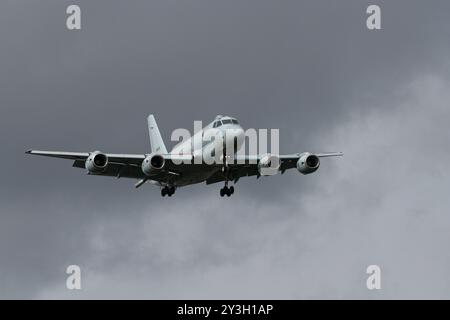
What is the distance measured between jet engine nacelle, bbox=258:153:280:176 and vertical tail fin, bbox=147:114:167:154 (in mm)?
21029

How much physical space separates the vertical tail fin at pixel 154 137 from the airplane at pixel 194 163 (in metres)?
15.7

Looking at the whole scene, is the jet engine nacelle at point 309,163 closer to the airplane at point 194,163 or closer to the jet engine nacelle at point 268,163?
the airplane at point 194,163

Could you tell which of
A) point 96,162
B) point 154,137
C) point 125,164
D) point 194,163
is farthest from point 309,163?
point 154,137

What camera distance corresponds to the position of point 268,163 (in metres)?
84.8

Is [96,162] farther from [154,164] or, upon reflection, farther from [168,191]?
[168,191]

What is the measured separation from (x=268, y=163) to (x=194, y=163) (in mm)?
6744

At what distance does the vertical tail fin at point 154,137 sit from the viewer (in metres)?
106

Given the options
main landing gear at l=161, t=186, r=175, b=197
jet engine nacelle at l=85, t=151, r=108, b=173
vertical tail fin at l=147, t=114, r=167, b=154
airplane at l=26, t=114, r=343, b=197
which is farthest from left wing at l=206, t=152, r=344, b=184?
vertical tail fin at l=147, t=114, r=167, b=154

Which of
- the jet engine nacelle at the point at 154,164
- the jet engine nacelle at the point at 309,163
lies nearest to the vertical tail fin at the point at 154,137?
the jet engine nacelle at the point at 309,163

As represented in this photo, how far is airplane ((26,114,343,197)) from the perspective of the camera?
80250 millimetres

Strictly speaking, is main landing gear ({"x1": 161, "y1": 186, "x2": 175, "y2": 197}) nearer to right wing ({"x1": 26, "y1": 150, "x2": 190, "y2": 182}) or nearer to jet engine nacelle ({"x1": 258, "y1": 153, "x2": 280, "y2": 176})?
right wing ({"x1": 26, "y1": 150, "x2": 190, "y2": 182})
